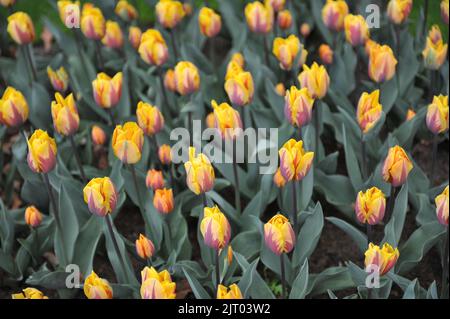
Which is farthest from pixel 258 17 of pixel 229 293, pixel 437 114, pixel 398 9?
pixel 229 293

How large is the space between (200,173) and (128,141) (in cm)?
27

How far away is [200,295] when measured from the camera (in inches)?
83.4

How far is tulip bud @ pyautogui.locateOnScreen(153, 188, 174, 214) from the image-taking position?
2.29 meters

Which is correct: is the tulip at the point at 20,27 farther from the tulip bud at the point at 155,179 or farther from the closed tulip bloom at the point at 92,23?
the tulip bud at the point at 155,179

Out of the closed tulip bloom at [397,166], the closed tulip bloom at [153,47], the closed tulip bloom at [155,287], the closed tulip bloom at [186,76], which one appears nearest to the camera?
the closed tulip bloom at [155,287]

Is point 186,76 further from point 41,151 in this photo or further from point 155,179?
point 41,151

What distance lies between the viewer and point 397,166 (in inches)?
80.1

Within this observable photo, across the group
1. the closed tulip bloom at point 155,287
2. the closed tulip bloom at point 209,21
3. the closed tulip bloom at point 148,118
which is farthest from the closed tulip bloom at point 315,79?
the closed tulip bloom at point 155,287

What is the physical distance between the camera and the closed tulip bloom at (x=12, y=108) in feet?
7.75

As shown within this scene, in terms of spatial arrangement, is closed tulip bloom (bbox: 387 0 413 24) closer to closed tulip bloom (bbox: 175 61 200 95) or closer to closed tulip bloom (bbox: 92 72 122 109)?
closed tulip bloom (bbox: 175 61 200 95)

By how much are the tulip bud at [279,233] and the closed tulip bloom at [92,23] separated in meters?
1.27

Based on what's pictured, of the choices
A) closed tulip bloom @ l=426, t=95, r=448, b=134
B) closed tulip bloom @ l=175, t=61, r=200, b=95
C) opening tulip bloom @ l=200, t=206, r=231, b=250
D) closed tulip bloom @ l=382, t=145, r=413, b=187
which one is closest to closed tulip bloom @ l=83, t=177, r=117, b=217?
opening tulip bloom @ l=200, t=206, r=231, b=250
